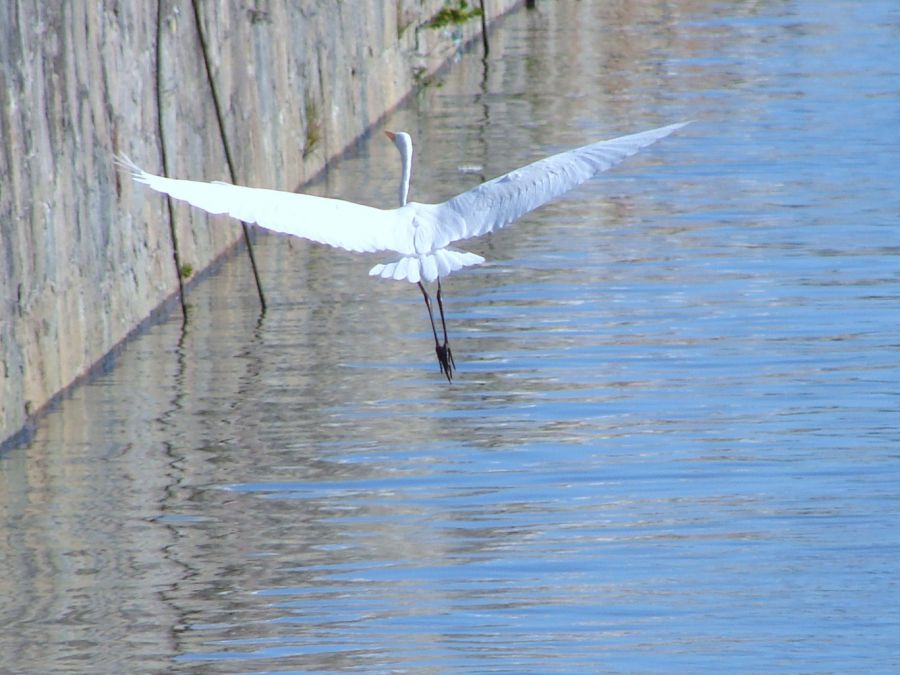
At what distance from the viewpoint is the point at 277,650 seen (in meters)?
7.03

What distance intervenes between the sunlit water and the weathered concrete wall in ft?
1.03

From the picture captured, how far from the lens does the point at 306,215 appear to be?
7543 millimetres

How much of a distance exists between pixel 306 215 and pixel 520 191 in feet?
2.63

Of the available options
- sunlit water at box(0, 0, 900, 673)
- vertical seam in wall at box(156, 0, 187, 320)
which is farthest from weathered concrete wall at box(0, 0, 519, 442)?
sunlit water at box(0, 0, 900, 673)

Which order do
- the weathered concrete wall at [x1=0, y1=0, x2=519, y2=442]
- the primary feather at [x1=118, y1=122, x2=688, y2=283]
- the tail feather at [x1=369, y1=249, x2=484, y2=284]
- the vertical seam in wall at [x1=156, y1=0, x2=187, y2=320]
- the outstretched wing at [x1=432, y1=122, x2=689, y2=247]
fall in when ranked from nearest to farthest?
the primary feather at [x1=118, y1=122, x2=688, y2=283]
the tail feather at [x1=369, y1=249, x2=484, y2=284]
the outstretched wing at [x1=432, y1=122, x2=689, y2=247]
the weathered concrete wall at [x1=0, y1=0, x2=519, y2=442]
the vertical seam in wall at [x1=156, y1=0, x2=187, y2=320]

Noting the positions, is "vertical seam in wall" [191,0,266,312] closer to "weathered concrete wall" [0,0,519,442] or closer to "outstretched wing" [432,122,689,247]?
"weathered concrete wall" [0,0,519,442]

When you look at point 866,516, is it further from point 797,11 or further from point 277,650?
point 797,11

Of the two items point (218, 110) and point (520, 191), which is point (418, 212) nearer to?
point (520, 191)

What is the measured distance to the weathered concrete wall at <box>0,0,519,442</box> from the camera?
30.9 ft

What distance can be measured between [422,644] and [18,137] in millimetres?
3417

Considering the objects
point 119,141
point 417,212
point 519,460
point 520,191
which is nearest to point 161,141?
point 119,141

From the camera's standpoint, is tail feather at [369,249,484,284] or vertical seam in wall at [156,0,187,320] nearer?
tail feather at [369,249,484,284]

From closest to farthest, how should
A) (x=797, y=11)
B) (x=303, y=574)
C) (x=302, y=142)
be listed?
(x=303, y=574), (x=302, y=142), (x=797, y=11)

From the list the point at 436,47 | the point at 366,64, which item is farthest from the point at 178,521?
the point at 436,47
